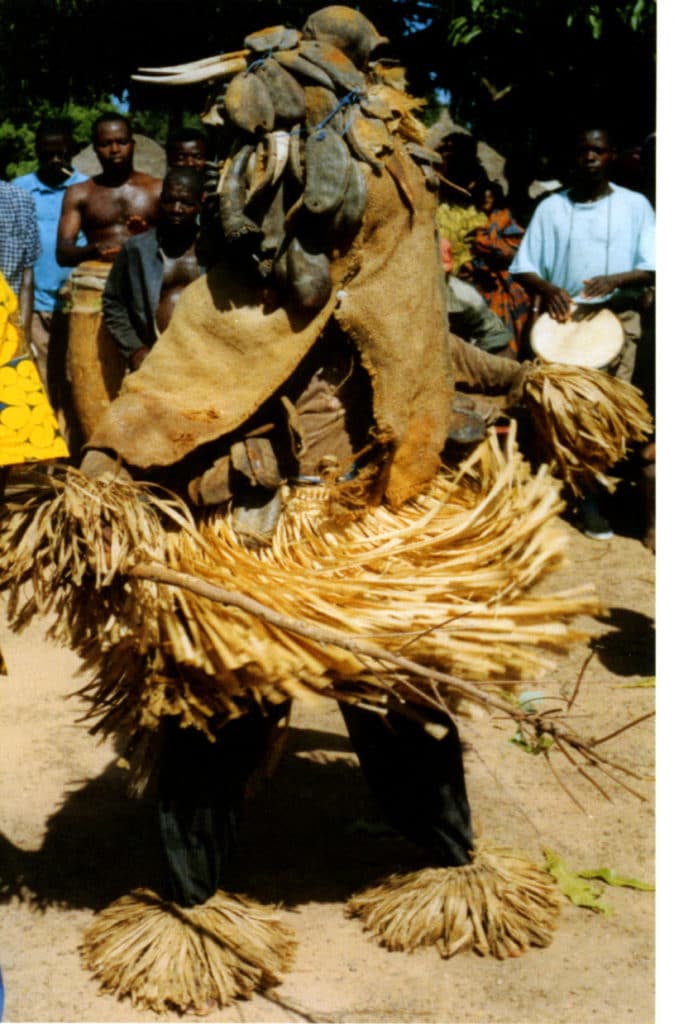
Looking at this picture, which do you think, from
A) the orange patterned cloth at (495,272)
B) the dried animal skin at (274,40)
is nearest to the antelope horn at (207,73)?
the dried animal skin at (274,40)

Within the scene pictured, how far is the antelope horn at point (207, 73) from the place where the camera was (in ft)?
10.2

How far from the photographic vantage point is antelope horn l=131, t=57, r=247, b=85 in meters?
3.10

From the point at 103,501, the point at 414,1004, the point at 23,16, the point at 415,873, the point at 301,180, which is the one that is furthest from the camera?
the point at 23,16

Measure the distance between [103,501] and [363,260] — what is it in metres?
0.89

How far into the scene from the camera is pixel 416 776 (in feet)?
11.1

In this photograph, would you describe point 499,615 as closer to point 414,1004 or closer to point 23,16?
point 414,1004

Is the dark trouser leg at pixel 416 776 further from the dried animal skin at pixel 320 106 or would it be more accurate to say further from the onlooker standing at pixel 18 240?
the onlooker standing at pixel 18 240

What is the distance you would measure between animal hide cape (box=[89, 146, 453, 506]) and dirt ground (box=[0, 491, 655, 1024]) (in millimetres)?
650

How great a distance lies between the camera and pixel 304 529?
3.25 meters

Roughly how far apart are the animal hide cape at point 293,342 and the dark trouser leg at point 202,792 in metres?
0.70

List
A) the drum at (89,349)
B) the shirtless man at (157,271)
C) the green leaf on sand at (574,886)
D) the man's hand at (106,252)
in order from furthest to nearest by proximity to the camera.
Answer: the man's hand at (106,252) < the drum at (89,349) < the shirtless man at (157,271) < the green leaf on sand at (574,886)

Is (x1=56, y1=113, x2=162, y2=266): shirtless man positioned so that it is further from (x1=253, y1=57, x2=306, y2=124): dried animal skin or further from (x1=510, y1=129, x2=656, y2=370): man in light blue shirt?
(x1=253, y1=57, x2=306, y2=124): dried animal skin

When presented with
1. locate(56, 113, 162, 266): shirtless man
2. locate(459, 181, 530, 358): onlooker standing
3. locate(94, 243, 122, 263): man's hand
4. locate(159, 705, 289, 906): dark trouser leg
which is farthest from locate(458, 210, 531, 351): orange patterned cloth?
locate(159, 705, 289, 906): dark trouser leg
